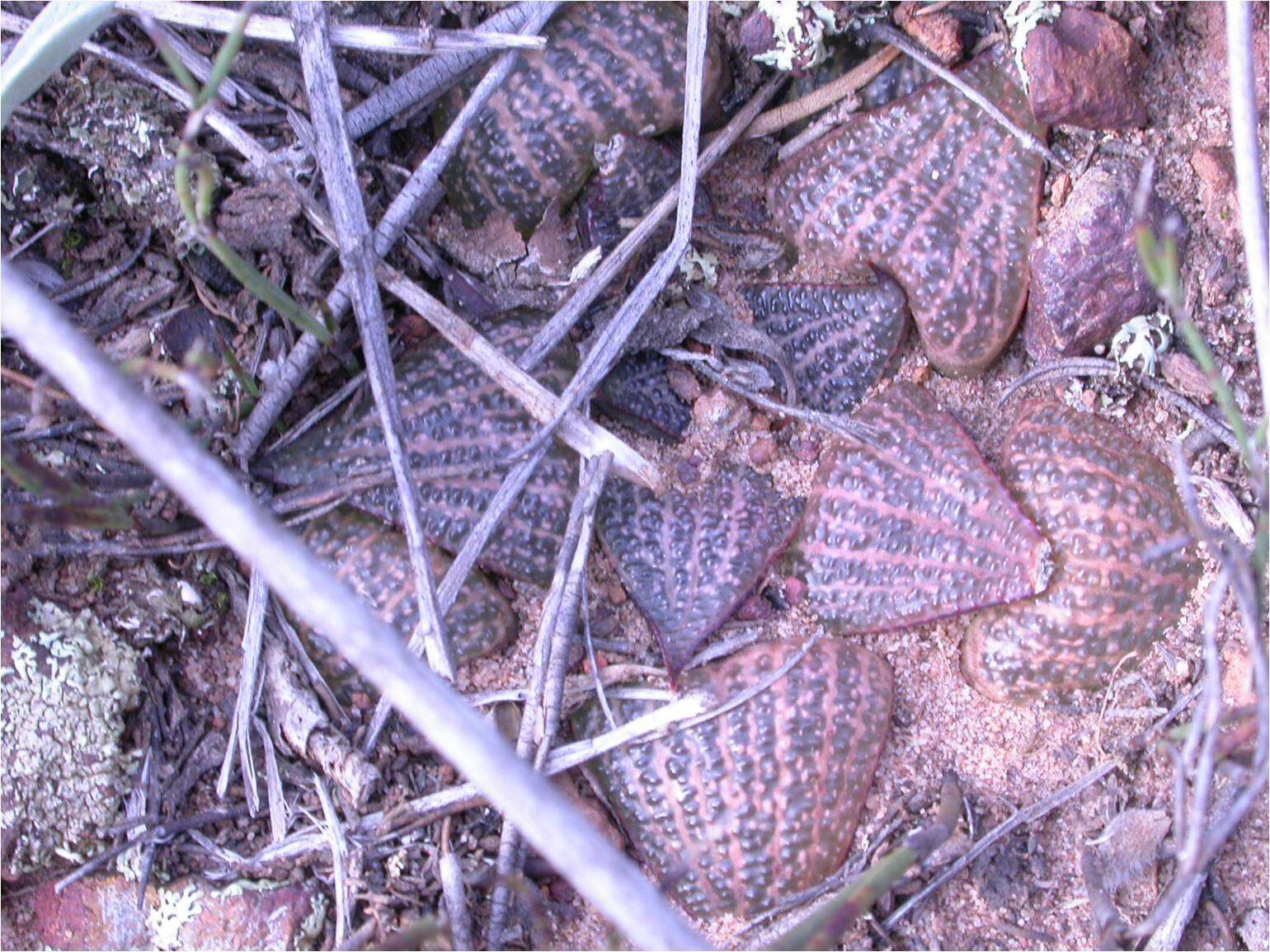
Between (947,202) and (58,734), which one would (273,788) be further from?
(947,202)

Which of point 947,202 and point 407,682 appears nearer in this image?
point 407,682

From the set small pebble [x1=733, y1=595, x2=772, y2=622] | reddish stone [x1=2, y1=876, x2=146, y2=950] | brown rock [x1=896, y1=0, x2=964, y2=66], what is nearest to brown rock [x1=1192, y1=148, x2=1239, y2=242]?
brown rock [x1=896, y1=0, x2=964, y2=66]

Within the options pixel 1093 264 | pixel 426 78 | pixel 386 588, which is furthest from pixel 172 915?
pixel 1093 264

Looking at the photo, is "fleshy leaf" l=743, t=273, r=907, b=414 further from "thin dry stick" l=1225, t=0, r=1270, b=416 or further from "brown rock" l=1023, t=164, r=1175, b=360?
"thin dry stick" l=1225, t=0, r=1270, b=416

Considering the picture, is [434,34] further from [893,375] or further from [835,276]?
[893,375]

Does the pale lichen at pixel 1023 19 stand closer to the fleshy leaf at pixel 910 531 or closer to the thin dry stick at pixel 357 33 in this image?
the fleshy leaf at pixel 910 531
